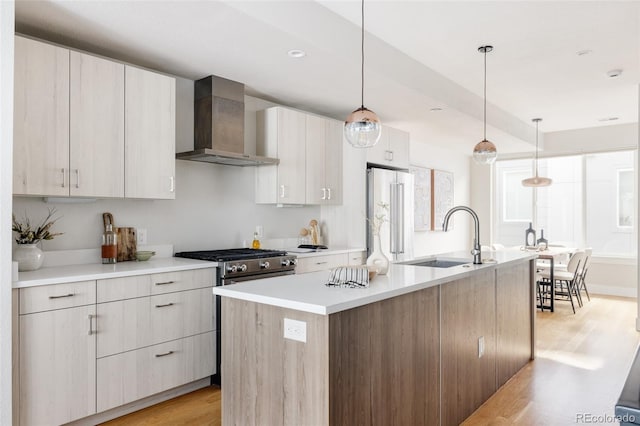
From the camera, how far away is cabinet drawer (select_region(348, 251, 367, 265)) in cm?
464

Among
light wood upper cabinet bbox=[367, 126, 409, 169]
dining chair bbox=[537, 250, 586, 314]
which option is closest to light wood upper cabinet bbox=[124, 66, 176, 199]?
light wood upper cabinet bbox=[367, 126, 409, 169]

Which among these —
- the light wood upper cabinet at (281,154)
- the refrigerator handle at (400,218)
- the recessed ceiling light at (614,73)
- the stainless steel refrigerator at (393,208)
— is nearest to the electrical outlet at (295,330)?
the light wood upper cabinet at (281,154)

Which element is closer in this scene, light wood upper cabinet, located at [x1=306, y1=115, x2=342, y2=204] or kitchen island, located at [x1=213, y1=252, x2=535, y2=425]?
kitchen island, located at [x1=213, y1=252, x2=535, y2=425]

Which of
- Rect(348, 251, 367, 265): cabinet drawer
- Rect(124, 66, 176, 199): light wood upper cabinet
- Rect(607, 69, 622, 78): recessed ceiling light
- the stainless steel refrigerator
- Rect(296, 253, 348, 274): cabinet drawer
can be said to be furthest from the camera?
the stainless steel refrigerator

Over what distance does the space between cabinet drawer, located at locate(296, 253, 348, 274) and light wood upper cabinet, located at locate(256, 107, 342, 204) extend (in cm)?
58

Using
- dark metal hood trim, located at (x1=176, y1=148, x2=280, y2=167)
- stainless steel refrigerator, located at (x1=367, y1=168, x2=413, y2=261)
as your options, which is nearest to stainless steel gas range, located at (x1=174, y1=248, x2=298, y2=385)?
dark metal hood trim, located at (x1=176, y1=148, x2=280, y2=167)

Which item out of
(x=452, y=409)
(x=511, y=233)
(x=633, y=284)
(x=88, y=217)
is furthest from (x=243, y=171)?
(x=633, y=284)

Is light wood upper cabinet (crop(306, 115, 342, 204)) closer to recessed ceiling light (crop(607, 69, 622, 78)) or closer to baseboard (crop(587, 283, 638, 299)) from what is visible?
recessed ceiling light (crop(607, 69, 622, 78))

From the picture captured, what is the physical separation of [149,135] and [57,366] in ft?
5.12

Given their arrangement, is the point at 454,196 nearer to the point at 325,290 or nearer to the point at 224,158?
the point at 224,158

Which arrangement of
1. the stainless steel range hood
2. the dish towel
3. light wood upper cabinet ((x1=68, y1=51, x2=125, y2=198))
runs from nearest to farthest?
the dish towel < light wood upper cabinet ((x1=68, y1=51, x2=125, y2=198)) < the stainless steel range hood

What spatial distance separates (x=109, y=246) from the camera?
3.10 meters

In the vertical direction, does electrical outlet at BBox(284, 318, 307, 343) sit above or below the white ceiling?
below

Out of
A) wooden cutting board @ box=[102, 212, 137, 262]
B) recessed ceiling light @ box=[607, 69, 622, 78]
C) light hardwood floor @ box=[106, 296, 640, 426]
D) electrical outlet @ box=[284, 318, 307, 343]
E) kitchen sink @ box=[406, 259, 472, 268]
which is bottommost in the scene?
light hardwood floor @ box=[106, 296, 640, 426]
